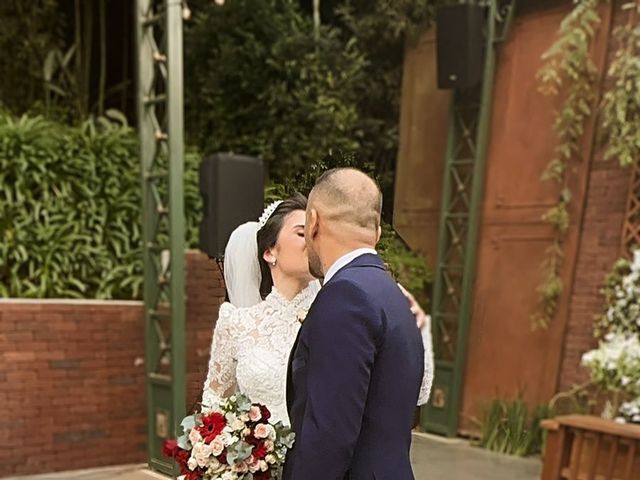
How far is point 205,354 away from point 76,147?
8.26 ft

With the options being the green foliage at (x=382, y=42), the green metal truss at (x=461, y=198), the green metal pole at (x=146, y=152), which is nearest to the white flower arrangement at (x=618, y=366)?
the green metal truss at (x=461, y=198)

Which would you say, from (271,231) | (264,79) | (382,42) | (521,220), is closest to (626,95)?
(521,220)

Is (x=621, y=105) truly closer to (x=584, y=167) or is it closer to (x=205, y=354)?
(x=584, y=167)

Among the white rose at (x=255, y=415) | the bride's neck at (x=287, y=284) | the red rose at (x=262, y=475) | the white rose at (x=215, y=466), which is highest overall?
the bride's neck at (x=287, y=284)

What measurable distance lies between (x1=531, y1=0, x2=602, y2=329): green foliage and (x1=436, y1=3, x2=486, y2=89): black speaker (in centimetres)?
33

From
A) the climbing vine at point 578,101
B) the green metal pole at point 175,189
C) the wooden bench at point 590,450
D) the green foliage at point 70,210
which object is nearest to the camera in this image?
the green metal pole at point 175,189

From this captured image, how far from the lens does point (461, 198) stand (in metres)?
3.23

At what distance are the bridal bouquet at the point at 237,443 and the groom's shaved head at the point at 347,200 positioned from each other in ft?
1.04

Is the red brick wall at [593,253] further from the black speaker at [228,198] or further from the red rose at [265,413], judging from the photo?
the red rose at [265,413]

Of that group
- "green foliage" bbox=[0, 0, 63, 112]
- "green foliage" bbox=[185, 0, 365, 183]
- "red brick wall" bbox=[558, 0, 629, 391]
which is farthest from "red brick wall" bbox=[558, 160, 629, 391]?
"green foliage" bbox=[0, 0, 63, 112]

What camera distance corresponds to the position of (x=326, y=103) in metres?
3.32

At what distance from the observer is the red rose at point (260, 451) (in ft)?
3.28

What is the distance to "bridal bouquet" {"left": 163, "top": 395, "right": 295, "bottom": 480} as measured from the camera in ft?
3.28

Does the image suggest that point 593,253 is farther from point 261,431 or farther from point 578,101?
point 261,431
